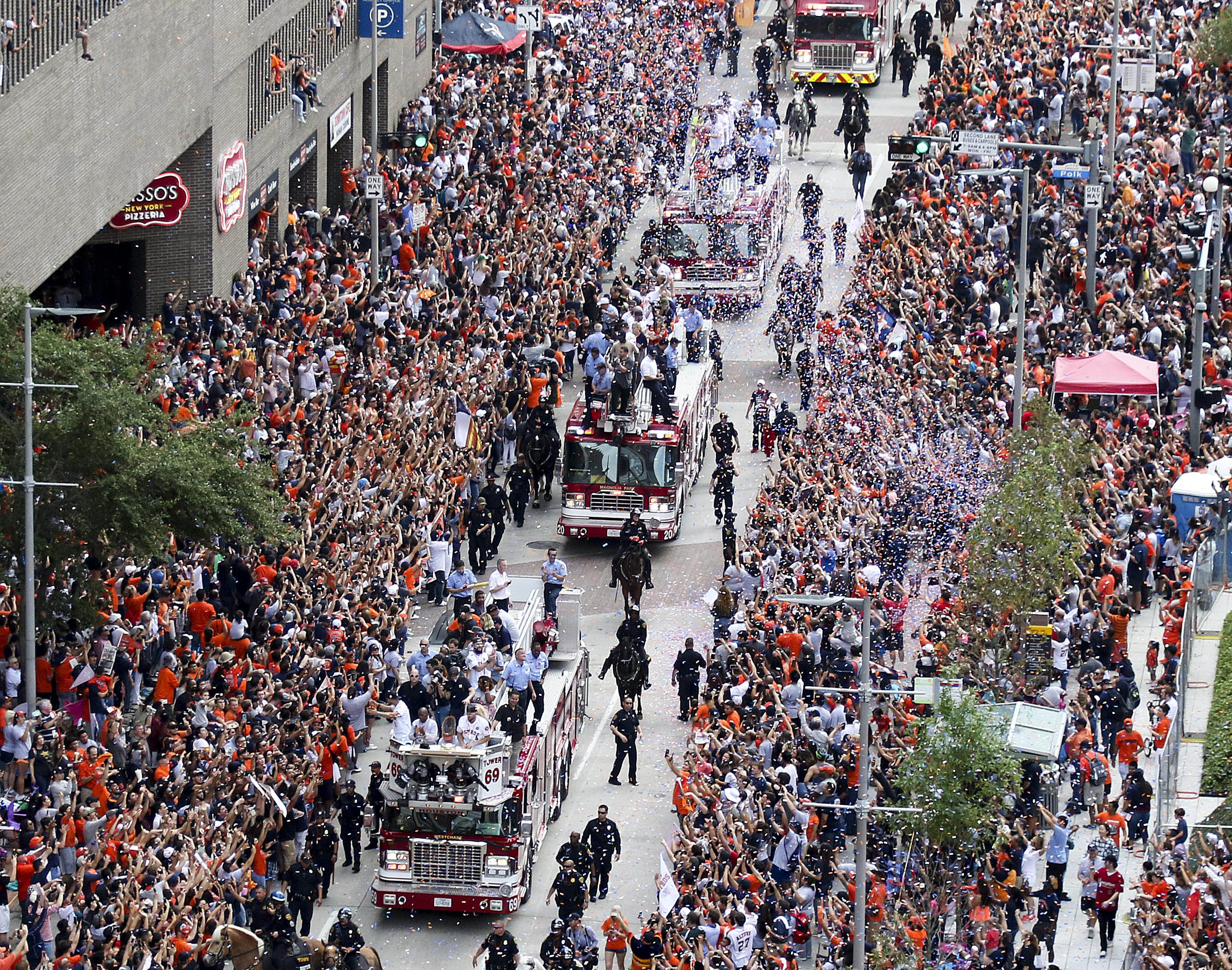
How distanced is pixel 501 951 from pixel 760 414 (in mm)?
21987

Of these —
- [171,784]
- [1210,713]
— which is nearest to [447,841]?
[171,784]

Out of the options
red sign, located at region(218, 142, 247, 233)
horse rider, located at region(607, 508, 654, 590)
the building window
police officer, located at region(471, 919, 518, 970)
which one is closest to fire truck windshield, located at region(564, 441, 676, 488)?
horse rider, located at region(607, 508, 654, 590)

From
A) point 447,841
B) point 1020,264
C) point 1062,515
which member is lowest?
point 447,841

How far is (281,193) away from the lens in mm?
58000

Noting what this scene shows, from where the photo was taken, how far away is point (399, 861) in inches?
1359

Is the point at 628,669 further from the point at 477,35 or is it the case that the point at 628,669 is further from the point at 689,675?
the point at 477,35

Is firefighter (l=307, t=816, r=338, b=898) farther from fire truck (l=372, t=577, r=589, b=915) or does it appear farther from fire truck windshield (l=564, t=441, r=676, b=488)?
fire truck windshield (l=564, t=441, r=676, b=488)

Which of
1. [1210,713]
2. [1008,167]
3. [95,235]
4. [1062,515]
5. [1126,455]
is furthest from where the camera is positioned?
[1008,167]

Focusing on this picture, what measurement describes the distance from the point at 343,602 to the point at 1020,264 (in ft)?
45.8

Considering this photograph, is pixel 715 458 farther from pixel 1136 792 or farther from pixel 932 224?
pixel 1136 792

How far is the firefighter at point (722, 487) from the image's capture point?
48625 millimetres

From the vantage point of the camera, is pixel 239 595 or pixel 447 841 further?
pixel 239 595

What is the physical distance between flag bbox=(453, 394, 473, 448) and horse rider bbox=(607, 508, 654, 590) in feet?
10.5

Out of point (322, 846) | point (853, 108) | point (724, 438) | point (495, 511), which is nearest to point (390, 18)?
point (853, 108)
